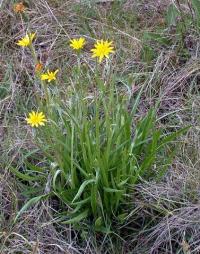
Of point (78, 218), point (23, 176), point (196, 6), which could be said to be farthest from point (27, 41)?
point (196, 6)

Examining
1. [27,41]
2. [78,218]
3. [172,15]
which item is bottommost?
[78,218]

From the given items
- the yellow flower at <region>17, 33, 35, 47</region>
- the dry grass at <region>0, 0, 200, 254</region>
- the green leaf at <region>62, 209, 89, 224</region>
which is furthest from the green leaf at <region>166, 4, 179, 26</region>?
the green leaf at <region>62, 209, 89, 224</region>

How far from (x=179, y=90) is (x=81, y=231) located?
83 cm

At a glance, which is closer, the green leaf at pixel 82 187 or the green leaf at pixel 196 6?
the green leaf at pixel 82 187

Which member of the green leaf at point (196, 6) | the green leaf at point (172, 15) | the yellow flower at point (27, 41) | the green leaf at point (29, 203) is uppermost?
the yellow flower at point (27, 41)

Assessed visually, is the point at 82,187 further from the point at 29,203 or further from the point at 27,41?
the point at 27,41

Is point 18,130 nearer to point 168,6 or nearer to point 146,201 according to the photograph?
point 146,201

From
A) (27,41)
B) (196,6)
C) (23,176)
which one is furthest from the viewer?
(196,6)

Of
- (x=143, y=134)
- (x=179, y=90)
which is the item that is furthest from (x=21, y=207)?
(x=179, y=90)

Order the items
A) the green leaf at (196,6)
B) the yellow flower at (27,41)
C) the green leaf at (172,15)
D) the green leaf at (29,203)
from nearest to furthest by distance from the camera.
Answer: the yellow flower at (27,41) < the green leaf at (29,203) < the green leaf at (196,6) < the green leaf at (172,15)

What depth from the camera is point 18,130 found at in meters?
2.18

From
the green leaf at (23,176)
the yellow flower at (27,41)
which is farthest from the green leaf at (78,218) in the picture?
the yellow flower at (27,41)

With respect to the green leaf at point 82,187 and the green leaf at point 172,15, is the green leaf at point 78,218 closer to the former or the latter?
the green leaf at point 82,187

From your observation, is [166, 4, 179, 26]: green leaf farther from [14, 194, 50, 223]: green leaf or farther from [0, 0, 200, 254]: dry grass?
[14, 194, 50, 223]: green leaf
